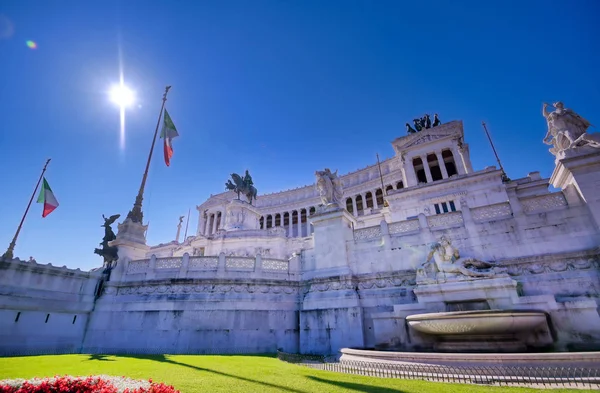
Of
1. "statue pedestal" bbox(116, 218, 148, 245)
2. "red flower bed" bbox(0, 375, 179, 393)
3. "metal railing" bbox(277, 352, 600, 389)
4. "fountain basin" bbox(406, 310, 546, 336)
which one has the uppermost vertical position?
"statue pedestal" bbox(116, 218, 148, 245)

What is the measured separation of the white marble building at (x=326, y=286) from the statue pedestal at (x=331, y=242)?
60 mm

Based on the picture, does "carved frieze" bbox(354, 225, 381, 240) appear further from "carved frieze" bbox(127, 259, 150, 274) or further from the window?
the window

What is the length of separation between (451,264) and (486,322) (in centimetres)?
388

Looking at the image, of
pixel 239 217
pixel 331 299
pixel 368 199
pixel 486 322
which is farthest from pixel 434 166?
pixel 486 322

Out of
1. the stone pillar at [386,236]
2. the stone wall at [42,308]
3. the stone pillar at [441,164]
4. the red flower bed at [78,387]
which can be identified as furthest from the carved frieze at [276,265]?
the stone pillar at [441,164]

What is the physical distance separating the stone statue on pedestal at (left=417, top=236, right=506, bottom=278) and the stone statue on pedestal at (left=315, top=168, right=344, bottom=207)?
6346 millimetres

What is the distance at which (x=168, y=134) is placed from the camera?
23938 mm

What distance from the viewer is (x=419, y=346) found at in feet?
37.9

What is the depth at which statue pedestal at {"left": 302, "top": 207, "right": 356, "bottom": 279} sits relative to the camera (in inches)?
616

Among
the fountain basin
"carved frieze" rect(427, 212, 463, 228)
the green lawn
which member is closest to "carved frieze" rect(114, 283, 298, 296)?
the green lawn

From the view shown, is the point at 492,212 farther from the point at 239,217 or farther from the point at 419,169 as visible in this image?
the point at 239,217

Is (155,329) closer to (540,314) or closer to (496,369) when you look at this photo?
(496,369)

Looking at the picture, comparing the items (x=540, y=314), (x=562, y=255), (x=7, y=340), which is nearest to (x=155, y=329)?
(x=7, y=340)

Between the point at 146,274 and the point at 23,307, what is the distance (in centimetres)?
539
